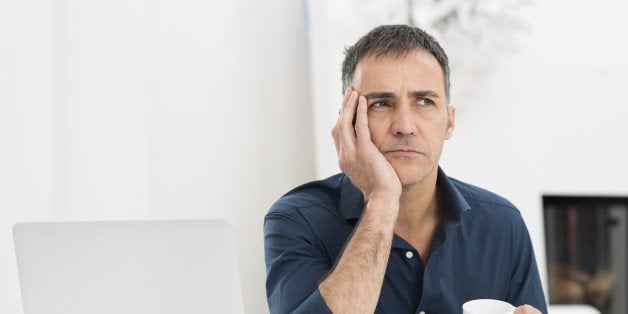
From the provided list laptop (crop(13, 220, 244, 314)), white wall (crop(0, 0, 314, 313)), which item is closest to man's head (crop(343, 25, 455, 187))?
laptop (crop(13, 220, 244, 314))

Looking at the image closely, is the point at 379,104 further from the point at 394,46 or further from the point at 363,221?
the point at 363,221

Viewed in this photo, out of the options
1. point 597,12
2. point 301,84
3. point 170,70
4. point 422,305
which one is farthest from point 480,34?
point 422,305

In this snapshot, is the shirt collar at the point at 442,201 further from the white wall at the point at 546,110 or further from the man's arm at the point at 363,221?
the white wall at the point at 546,110

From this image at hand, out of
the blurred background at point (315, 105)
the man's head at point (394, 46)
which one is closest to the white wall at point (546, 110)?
the blurred background at point (315, 105)

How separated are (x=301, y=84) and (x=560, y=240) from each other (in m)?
1.15

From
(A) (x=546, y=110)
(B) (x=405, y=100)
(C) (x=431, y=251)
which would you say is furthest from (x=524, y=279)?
(A) (x=546, y=110)

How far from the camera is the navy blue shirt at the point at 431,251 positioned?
1216 mm

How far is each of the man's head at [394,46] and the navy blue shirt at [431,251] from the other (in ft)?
0.80

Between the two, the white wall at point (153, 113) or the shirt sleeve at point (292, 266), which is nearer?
the shirt sleeve at point (292, 266)

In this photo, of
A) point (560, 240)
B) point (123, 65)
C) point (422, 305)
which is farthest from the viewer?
point (560, 240)

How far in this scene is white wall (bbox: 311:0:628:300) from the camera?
2.32m

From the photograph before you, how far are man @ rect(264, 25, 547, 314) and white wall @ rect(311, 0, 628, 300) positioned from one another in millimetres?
951

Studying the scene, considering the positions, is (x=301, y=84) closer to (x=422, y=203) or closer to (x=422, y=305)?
(x=422, y=203)

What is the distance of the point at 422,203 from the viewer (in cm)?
137
